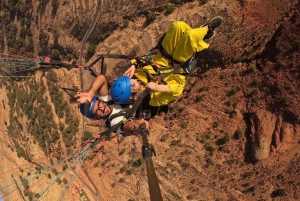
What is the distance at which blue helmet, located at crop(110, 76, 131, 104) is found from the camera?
577 centimetres

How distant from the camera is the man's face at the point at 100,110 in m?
5.62

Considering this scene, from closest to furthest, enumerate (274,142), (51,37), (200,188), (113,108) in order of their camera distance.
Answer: (113,108) < (274,142) < (200,188) < (51,37)

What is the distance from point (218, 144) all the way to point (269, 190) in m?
2.50

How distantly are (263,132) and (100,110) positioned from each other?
718cm

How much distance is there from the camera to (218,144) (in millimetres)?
11211

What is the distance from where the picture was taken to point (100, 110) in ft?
18.6

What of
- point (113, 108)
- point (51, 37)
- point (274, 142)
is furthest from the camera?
point (51, 37)

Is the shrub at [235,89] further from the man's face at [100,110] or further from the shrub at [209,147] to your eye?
the man's face at [100,110]

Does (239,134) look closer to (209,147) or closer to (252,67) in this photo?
(209,147)

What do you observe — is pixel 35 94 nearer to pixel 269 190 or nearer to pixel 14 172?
pixel 14 172

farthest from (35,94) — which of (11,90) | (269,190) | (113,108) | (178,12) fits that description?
(269,190)

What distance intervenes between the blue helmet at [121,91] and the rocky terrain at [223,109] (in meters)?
6.02

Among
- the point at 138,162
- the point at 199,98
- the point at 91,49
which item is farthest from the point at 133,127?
the point at 91,49

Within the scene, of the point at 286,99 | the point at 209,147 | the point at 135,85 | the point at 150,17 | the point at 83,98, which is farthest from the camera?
the point at 150,17
